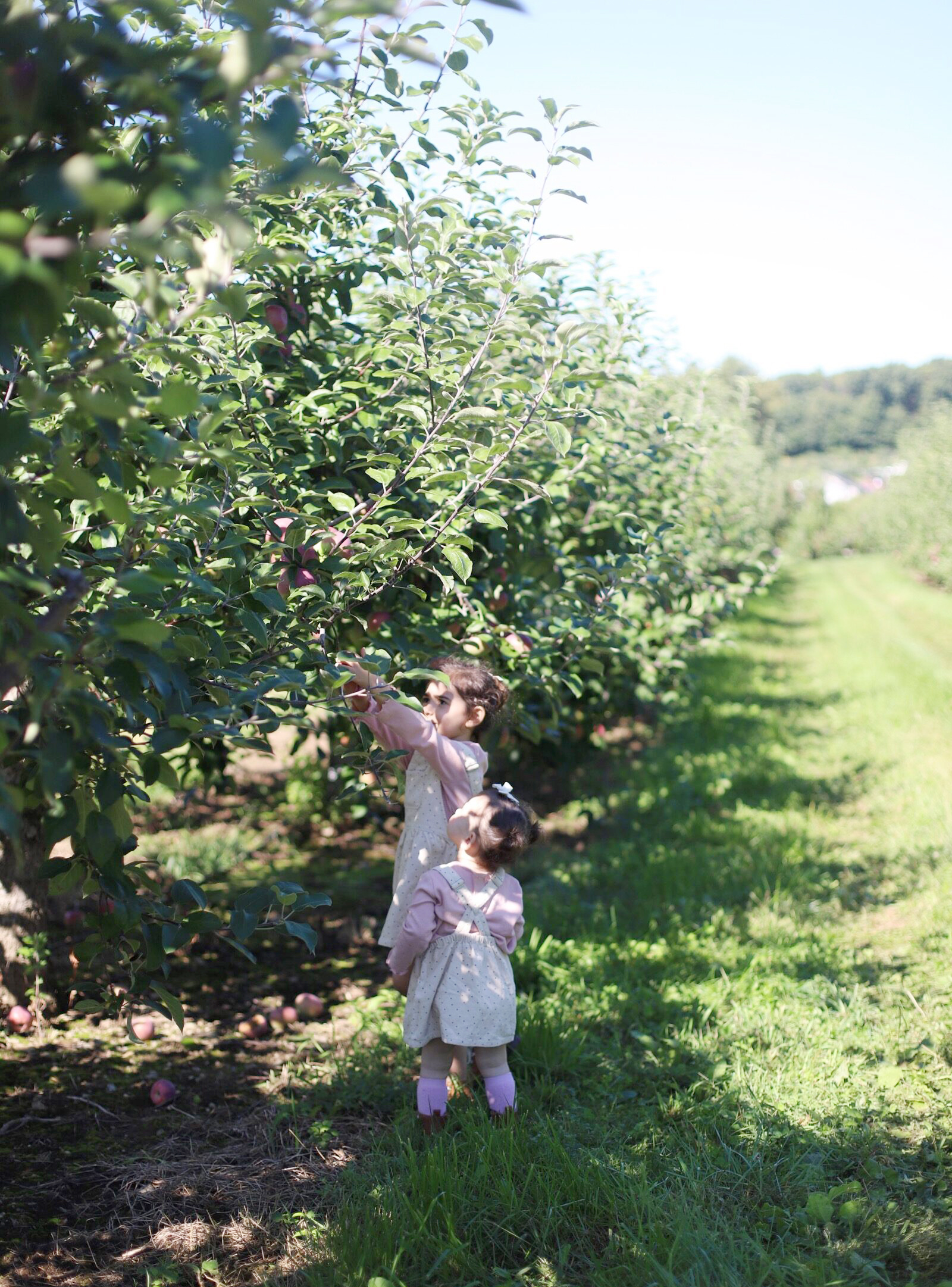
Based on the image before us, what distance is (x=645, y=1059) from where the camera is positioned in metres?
2.90

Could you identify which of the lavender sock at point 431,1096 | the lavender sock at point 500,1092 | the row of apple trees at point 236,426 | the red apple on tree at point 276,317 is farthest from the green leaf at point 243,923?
the red apple on tree at point 276,317

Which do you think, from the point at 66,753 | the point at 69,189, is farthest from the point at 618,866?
the point at 69,189

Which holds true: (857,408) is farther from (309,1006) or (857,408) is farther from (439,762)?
(439,762)

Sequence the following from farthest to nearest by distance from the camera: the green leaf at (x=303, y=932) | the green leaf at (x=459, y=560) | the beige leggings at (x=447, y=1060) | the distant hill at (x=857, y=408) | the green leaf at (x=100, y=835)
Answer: the distant hill at (x=857, y=408) → the beige leggings at (x=447, y=1060) → the green leaf at (x=459, y=560) → the green leaf at (x=303, y=932) → the green leaf at (x=100, y=835)

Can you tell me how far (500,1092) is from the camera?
8.28 ft

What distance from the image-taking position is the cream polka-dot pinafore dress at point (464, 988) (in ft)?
7.95

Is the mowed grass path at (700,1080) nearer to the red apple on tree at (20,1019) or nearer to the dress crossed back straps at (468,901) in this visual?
the dress crossed back straps at (468,901)

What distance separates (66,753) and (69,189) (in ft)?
2.11

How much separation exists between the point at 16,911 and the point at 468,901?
1492mm

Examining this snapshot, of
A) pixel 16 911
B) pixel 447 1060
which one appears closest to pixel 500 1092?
pixel 447 1060

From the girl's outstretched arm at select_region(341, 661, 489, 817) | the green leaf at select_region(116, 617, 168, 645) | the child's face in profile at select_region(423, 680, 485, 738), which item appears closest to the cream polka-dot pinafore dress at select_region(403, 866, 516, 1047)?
the girl's outstretched arm at select_region(341, 661, 489, 817)

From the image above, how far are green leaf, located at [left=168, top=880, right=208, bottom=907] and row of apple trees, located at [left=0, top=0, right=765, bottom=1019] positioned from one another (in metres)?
0.02

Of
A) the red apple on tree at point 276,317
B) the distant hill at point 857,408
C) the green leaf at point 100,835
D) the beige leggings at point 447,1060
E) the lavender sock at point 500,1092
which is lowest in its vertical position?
the lavender sock at point 500,1092

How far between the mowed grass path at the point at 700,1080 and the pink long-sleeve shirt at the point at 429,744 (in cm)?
78
